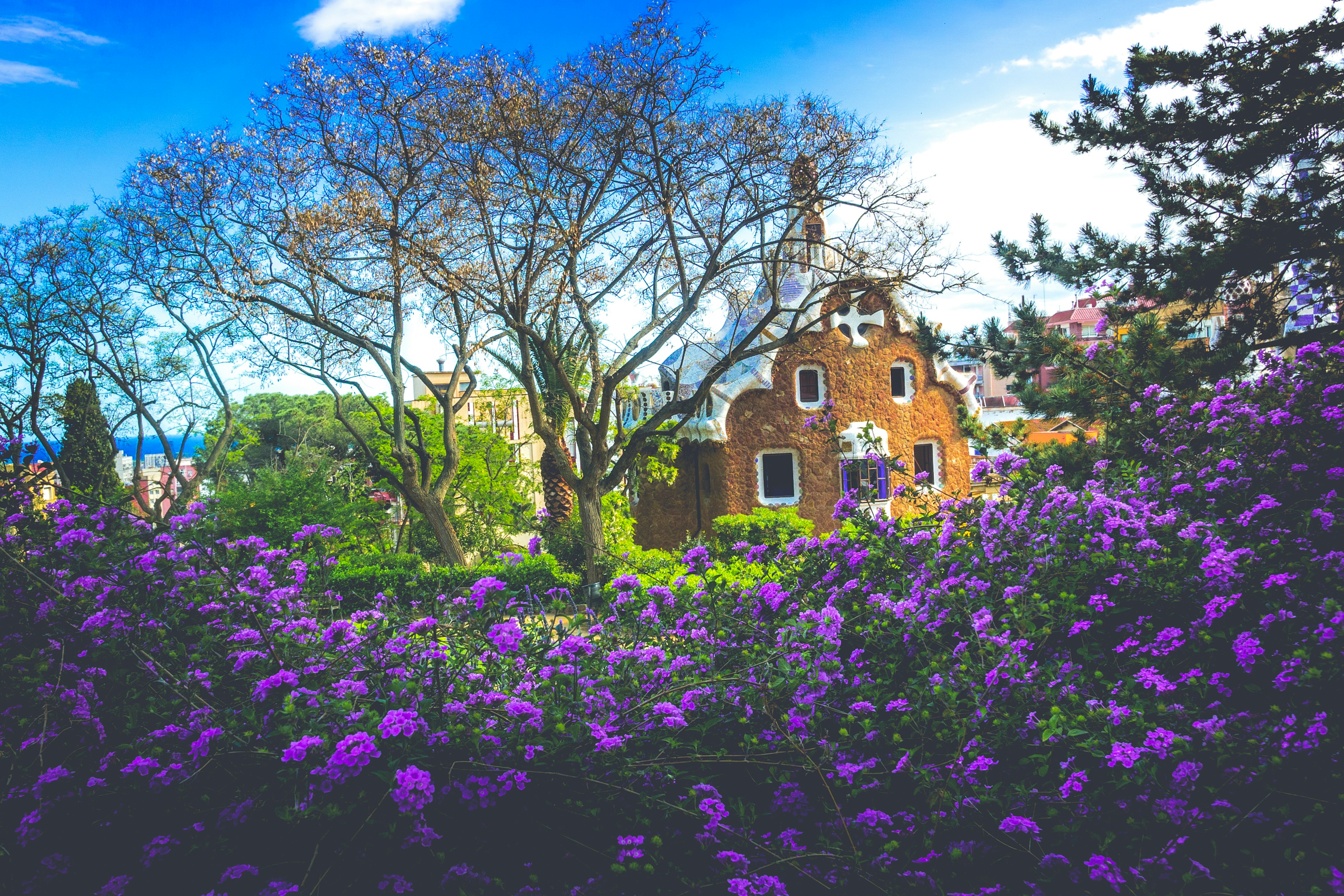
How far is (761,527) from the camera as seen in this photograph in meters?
15.2

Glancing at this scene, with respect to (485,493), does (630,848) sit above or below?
below

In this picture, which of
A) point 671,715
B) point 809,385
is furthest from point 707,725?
point 809,385

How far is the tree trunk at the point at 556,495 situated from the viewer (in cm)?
1852

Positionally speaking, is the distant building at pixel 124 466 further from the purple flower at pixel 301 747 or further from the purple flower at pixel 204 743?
the purple flower at pixel 301 747

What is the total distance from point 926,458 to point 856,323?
421cm

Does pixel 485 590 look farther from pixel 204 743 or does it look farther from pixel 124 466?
pixel 124 466

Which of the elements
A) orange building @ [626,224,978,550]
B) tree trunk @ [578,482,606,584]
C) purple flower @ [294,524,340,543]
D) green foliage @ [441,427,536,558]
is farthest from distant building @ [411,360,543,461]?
purple flower @ [294,524,340,543]

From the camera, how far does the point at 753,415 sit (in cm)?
1911

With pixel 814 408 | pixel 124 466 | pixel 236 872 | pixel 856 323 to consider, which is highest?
pixel 856 323

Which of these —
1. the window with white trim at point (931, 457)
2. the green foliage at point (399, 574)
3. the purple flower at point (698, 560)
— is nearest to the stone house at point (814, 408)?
the window with white trim at point (931, 457)

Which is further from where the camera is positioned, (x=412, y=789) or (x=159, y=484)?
(x=159, y=484)

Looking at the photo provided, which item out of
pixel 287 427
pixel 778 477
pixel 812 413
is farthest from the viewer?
Result: pixel 287 427

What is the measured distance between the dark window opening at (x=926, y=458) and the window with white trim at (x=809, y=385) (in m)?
3.10

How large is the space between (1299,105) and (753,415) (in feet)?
42.8
